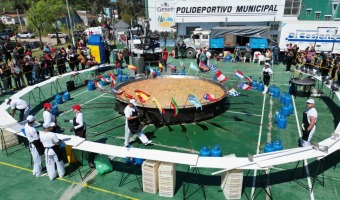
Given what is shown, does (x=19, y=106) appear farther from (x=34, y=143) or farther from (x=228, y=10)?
(x=228, y=10)

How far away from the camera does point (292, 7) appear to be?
30.4 m

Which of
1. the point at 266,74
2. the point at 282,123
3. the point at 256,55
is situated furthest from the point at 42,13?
the point at 282,123

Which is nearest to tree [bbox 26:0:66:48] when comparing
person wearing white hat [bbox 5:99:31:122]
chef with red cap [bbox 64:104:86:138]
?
person wearing white hat [bbox 5:99:31:122]

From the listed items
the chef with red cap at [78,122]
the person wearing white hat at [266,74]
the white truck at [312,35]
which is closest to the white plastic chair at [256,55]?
the white truck at [312,35]

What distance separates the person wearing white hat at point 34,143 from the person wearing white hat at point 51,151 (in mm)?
339

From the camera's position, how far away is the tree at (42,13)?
3309 centimetres

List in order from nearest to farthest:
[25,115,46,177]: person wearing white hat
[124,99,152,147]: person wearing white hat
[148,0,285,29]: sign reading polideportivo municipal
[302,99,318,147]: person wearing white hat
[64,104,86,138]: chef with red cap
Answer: [25,115,46,177]: person wearing white hat
[302,99,318,147]: person wearing white hat
[64,104,86,138]: chef with red cap
[124,99,152,147]: person wearing white hat
[148,0,285,29]: sign reading polideportivo municipal

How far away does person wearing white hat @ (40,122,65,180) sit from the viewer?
720 centimetres

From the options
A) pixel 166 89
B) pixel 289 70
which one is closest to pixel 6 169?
pixel 166 89

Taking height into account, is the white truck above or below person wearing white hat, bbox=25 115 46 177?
above

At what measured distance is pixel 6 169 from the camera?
27.7ft

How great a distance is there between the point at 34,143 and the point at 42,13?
31.1 metres

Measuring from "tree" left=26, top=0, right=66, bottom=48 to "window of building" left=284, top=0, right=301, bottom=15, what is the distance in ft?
94.9

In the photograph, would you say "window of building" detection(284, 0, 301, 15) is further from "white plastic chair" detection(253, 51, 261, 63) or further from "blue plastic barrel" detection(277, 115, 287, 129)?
"blue plastic barrel" detection(277, 115, 287, 129)
